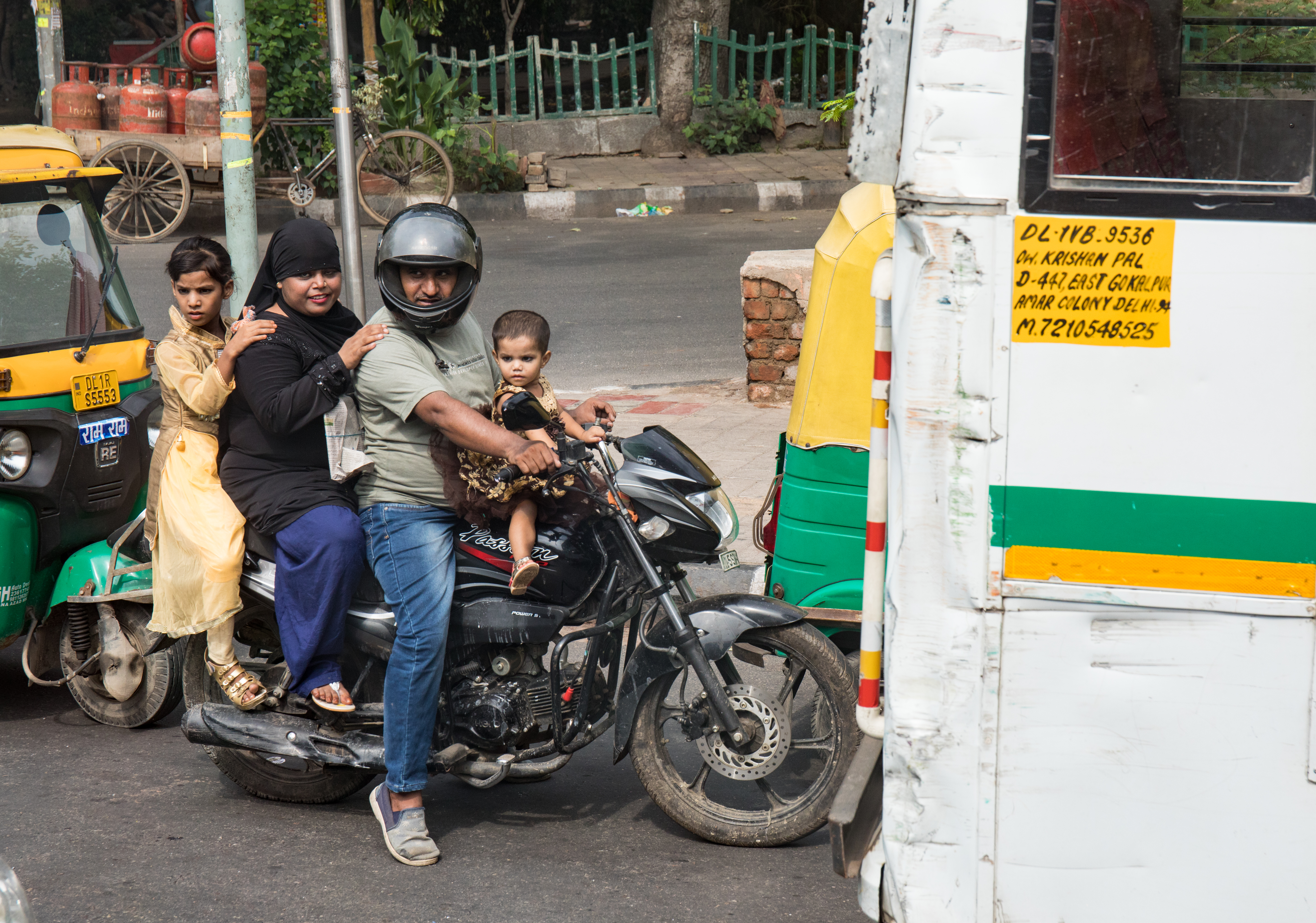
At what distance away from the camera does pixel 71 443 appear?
4.59 m

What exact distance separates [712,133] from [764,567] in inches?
549

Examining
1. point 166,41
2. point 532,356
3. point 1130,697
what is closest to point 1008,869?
point 1130,697

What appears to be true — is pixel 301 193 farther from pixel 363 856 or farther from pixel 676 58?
pixel 363 856

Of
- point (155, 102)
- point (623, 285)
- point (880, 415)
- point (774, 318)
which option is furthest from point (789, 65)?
point (880, 415)

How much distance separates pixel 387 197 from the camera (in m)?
14.5

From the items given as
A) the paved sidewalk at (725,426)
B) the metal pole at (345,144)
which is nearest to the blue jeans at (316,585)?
the paved sidewalk at (725,426)

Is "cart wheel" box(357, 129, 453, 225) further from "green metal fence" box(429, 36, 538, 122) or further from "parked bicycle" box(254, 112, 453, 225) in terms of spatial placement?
"green metal fence" box(429, 36, 538, 122)

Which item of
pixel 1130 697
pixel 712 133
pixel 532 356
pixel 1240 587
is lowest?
pixel 1130 697

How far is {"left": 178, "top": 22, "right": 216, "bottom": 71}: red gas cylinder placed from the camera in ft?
43.9

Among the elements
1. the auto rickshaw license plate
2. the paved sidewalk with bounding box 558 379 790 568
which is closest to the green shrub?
the paved sidewalk with bounding box 558 379 790 568

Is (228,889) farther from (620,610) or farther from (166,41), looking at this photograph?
(166,41)

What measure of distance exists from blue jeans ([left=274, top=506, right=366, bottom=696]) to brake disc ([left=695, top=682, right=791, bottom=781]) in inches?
41.8

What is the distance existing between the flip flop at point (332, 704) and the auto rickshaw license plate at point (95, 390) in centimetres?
166

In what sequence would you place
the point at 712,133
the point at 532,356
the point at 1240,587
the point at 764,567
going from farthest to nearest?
the point at 712,133 < the point at 764,567 < the point at 532,356 < the point at 1240,587
